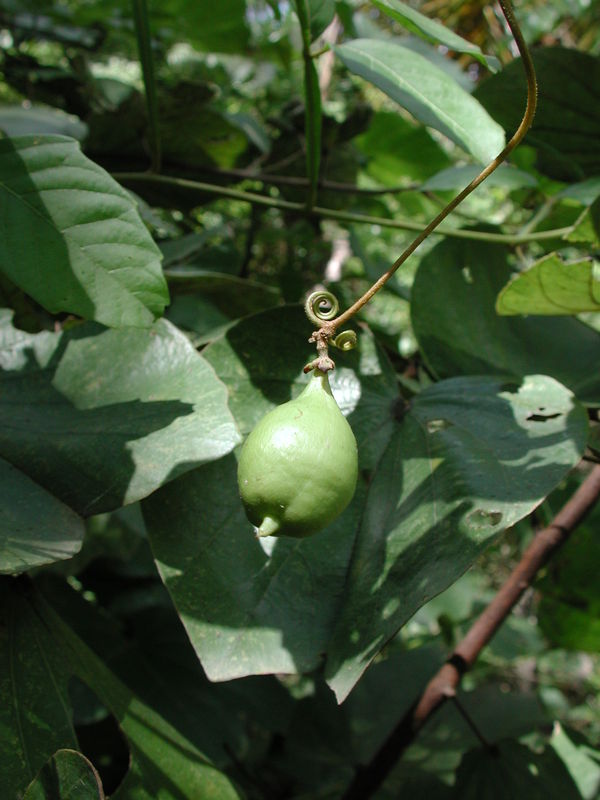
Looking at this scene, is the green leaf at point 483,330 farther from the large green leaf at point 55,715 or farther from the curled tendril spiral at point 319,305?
the large green leaf at point 55,715

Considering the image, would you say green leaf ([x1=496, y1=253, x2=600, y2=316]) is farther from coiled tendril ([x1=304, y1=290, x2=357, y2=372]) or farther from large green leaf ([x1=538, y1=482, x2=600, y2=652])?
large green leaf ([x1=538, y1=482, x2=600, y2=652])

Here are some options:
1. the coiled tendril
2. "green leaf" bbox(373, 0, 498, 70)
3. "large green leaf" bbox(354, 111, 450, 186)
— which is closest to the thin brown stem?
the coiled tendril

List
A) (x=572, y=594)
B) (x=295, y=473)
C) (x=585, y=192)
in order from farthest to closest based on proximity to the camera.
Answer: (x=572, y=594) < (x=585, y=192) < (x=295, y=473)

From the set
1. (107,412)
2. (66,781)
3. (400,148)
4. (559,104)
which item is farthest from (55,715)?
(400,148)

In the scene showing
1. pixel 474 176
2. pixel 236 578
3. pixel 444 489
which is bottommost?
pixel 236 578

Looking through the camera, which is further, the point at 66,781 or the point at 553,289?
the point at 553,289

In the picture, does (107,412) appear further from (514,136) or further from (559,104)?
(559,104)

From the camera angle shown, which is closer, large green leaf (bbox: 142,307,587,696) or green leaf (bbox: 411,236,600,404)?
large green leaf (bbox: 142,307,587,696)
